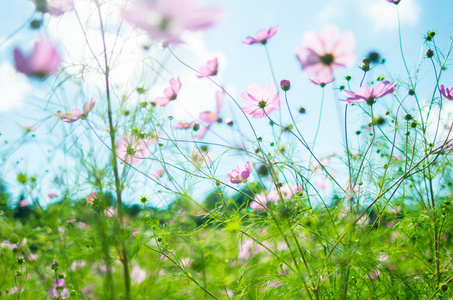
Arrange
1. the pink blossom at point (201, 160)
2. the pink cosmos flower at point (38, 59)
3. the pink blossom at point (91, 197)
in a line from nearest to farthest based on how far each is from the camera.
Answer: the pink cosmos flower at point (38, 59)
the pink blossom at point (91, 197)
the pink blossom at point (201, 160)

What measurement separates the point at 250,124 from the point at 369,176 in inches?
12.8

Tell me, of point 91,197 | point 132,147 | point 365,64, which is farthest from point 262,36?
point 91,197

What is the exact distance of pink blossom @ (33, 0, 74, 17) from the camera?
0.59 meters

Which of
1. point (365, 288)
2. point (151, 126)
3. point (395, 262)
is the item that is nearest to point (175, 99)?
point (151, 126)

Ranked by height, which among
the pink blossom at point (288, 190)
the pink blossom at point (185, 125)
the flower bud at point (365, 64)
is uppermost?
the flower bud at point (365, 64)

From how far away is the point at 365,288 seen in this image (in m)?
0.88

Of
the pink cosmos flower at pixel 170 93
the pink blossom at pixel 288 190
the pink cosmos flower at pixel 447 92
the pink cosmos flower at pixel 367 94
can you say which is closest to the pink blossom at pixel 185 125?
the pink cosmos flower at pixel 170 93

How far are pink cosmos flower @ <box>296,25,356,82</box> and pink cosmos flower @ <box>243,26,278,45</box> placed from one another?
0.12 metres

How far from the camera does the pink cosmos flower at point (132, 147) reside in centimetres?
75

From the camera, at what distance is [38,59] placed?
575 millimetres

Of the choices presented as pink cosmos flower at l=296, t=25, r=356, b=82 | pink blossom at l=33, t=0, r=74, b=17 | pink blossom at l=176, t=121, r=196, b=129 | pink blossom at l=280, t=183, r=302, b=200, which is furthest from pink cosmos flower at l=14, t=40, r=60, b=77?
pink blossom at l=280, t=183, r=302, b=200

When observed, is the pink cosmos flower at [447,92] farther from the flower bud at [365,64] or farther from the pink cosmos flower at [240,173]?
the pink cosmos flower at [240,173]

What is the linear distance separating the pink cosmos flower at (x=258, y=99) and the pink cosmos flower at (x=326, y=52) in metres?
0.12

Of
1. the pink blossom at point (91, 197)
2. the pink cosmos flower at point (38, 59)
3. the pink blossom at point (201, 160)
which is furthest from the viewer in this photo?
the pink blossom at point (201, 160)
